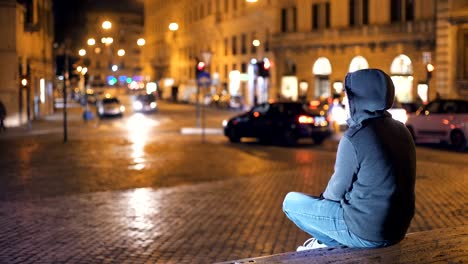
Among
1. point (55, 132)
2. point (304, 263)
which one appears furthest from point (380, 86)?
point (55, 132)

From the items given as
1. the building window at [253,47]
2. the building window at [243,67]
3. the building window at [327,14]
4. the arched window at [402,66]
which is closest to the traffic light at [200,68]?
the arched window at [402,66]

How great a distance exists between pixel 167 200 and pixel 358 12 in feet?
131

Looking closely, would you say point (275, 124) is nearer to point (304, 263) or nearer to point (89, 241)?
point (89, 241)

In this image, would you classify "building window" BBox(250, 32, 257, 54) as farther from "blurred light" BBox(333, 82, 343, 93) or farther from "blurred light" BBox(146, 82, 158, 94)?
"blurred light" BBox(146, 82, 158, 94)

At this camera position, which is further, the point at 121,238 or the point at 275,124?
the point at 275,124

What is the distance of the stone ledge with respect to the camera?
4992 millimetres

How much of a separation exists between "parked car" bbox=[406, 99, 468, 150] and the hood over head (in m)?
20.1

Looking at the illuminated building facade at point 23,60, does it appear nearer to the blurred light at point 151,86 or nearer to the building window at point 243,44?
the building window at point 243,44

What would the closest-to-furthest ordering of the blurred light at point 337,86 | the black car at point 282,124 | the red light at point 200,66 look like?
the black car at point 282,124, the red light at point 200,66, the blurred light at point 337,86

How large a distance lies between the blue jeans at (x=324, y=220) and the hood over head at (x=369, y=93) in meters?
0.63

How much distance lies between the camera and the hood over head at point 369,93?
493 cm

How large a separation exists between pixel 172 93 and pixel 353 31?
5196 cm

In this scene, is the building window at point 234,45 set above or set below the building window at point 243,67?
above

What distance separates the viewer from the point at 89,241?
9.67m
